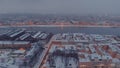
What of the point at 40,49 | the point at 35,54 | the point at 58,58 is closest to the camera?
the point at 58,58

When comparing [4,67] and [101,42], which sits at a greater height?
[4,67]

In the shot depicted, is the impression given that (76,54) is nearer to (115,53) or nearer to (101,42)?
(115,53)

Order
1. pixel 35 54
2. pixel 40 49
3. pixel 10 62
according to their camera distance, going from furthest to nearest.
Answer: pixel 40 49 < pixel 35 54 < pixel 10 62

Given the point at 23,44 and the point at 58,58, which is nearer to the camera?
the point at 58,58

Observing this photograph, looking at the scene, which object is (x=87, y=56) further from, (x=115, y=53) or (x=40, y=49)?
(x=40, y=49)

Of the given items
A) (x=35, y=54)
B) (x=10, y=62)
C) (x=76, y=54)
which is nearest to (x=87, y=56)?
(x=76, y=54)

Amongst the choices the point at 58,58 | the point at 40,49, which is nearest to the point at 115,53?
the point at 58,58

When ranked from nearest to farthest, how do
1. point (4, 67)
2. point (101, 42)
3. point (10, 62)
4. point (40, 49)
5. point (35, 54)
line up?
point (4, 67) → point (10, 62) → point (35, 54) → point (40, 49) → point (101, 42)

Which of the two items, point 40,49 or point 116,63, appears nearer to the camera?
point 116,63

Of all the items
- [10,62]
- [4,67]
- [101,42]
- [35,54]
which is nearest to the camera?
[4,67]
